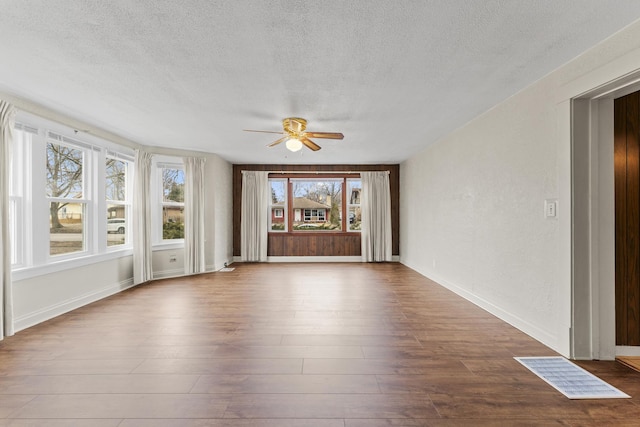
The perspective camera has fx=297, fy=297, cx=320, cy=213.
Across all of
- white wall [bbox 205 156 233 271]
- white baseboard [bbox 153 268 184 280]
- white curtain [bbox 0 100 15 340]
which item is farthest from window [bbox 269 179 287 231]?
white curtain [bbox 0 100 15 340]

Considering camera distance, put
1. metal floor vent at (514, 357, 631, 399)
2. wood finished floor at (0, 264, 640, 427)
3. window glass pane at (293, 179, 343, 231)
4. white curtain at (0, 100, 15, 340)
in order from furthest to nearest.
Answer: window glass pane at (293, 179, 343, 231) < white curtain at (0, 100, 15, 340) < metal floor vent at (514, 357, 631, 399) < wood finished floor at (0, 264, 640, 427)

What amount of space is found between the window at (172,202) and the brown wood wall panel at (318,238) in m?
1.58

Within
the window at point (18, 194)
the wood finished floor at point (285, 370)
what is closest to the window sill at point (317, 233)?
the wood finished floor at point (285, 370)

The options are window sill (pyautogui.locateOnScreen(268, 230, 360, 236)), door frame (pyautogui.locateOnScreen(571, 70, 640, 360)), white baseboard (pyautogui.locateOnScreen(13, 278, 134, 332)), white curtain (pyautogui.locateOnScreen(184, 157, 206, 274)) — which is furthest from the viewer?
window sill (pyautogui.locateOnScreen(268, 230, 360, 236))

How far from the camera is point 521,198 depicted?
2.88 m

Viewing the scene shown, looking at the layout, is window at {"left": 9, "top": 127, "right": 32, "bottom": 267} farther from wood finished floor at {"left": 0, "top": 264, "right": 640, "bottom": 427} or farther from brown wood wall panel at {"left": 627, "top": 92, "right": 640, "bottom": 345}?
brown wood wall panel at {"left": 627, "top": 92, "right": 640, "bottom": 345}

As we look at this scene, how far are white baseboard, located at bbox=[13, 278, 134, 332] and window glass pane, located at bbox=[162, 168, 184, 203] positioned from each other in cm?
165

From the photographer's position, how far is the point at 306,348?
99.2 inches

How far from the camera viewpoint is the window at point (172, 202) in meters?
5.48

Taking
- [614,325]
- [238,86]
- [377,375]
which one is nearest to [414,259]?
[614,325]

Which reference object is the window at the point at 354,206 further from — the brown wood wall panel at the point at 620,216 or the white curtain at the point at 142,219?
the brown wood wall panel at the point at 620,216

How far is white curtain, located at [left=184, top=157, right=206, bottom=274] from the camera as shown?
5434 millimetres

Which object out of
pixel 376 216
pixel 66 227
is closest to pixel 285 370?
pixel 66 227

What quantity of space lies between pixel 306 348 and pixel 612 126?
2.98 meters
